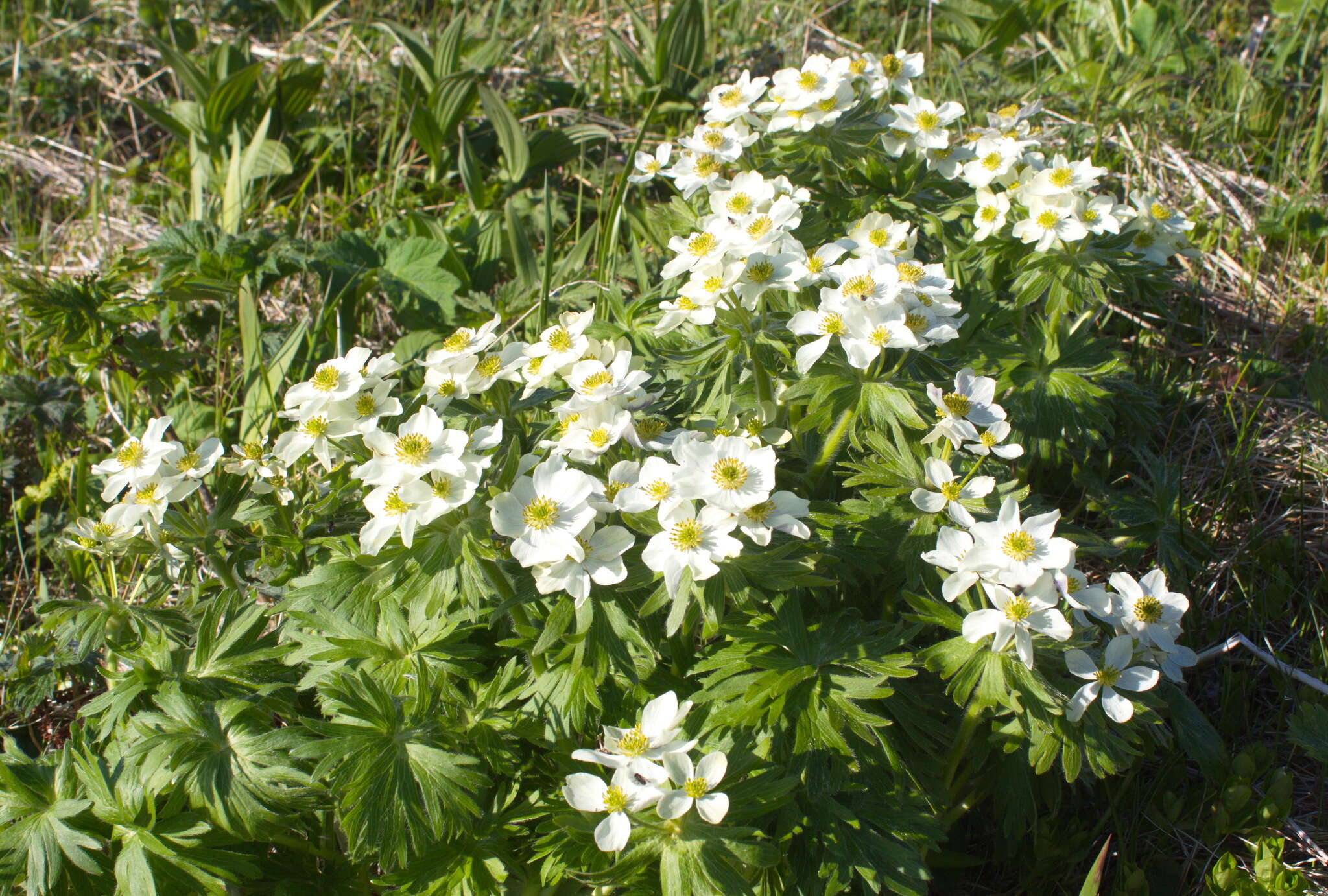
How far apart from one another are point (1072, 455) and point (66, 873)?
2857mm

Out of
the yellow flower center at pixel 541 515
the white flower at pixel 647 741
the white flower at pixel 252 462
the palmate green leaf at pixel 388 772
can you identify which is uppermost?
the yellow flower center at pixel 541 515

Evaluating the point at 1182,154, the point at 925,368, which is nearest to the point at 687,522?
the point at 925,368

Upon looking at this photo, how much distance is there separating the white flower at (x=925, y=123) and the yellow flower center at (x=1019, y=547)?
143 cm

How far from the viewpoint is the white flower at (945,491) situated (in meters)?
2.08

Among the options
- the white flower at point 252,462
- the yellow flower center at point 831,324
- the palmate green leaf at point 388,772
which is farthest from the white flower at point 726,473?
the white flower at point 252,462

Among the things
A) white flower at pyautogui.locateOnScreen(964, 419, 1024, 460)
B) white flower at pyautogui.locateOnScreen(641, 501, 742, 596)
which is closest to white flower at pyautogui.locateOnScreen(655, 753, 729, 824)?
white flower at pyautogui.locateOnScreen(641, 501, 742, 596)

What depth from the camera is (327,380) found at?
6.81ft

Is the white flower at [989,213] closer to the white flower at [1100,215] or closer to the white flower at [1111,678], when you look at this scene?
the white flower at [1100,215]

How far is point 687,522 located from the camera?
1.78 m

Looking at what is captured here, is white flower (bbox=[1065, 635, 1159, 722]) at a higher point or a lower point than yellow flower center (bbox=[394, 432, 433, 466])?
lower

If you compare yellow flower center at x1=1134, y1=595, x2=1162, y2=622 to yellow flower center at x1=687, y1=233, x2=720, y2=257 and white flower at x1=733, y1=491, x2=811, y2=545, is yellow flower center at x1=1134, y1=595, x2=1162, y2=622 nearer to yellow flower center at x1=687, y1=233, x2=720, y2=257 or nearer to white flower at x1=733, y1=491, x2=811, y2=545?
white flower at x1=733, y1=491, x2=811, y2=545

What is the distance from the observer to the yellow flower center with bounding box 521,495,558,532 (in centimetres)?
179

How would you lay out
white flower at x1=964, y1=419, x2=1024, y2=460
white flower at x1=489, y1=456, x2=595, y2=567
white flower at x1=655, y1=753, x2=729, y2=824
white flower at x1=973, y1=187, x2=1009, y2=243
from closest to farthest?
white flower at x1=655, y1=753, x2=729, y2=824 → white flower at x1=489, y1=456, x2=595, y2=567 → white flower at x1=964, y1=419, x2=1024, y2=460 → white flower at x1=973, y1=187, x2=1009, y2=243

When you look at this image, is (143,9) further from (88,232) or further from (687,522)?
(687,522)
